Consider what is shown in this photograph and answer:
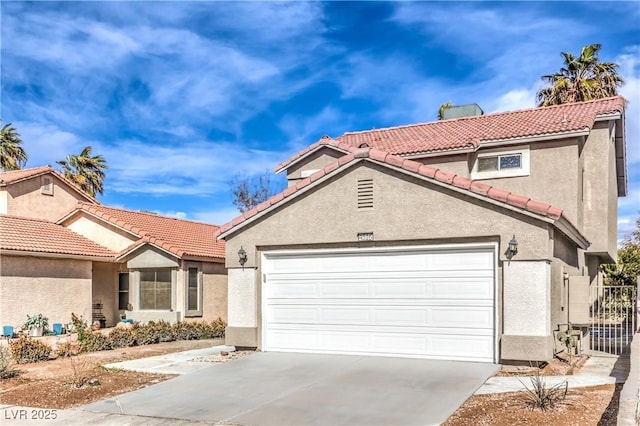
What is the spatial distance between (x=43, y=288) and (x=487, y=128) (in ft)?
49.0

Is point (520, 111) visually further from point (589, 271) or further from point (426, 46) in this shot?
point (589, 271)

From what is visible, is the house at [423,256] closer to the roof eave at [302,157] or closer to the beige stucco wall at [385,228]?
the beige stucco wall at [385,228]

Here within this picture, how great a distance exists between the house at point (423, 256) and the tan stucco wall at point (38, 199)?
46.6ft

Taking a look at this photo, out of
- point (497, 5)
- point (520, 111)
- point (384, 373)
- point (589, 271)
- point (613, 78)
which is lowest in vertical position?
point (384, 373)

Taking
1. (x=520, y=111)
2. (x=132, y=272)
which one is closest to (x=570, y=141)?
(x=520, y=111)

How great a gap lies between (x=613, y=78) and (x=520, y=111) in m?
12.6

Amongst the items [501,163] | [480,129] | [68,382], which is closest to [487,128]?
[480,129]

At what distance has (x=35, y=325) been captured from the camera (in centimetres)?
1789

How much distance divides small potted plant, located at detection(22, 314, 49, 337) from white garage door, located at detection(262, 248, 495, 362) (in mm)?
8529

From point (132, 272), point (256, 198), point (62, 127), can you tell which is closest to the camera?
point (132, 272)

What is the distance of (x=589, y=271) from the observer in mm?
19141

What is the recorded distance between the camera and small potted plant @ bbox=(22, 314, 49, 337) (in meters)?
17.8

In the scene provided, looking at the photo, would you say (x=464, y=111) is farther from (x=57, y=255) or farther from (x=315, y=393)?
(x=57, y=255)

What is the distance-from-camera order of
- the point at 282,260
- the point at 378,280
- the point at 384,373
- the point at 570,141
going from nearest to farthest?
1. the point at 384,373
2. the point at 378,280
3. the point at 282,260
4. the point at 570,141
